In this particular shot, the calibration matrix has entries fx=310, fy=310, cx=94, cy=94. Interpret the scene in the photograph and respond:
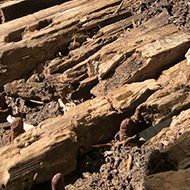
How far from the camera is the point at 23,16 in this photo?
3594 mm

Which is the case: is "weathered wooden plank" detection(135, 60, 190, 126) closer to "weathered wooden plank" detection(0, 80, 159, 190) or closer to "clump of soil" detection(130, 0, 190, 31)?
"weathered wooden plank" detection(0, 80, 159, 190)

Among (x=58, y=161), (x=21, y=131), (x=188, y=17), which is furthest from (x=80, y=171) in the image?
(x=188, y=17)

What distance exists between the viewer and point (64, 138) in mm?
2461

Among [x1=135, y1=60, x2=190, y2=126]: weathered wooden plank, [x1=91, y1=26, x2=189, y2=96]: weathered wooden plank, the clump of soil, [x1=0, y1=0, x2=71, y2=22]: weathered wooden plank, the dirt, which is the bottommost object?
the dirt

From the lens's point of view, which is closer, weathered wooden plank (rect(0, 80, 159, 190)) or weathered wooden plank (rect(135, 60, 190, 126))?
weathered wooden plank (rect(0, 80, 159, 190))

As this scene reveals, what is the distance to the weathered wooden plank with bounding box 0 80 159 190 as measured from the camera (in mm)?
2324

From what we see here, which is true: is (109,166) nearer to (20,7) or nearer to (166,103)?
(166,103)

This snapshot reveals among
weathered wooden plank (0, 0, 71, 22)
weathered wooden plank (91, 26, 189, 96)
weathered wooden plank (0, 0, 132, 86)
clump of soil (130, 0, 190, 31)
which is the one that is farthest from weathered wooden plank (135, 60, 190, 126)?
weathered wooden plank (0, 0, 71, 22)

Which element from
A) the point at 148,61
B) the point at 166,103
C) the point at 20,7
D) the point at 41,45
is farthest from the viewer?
the point at 20,7

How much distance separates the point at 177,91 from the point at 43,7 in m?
1.95

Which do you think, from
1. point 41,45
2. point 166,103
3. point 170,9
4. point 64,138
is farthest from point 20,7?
point 166,103

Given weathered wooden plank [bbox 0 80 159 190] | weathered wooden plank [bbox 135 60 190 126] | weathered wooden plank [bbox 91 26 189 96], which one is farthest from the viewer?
weathered wooden plank [bbox 91 26 189 96]

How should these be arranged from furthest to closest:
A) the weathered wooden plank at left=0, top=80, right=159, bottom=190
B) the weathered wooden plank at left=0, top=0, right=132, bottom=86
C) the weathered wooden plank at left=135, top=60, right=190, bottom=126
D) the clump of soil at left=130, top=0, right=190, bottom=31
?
the weathered wooden plank at left=0, top=0, right=132, bottom=86 → the clump of soil at left=130, top=0, right=190, bottom=31 → the weathered wooden plank at left=135, top=60, right=190, bottom=126 → the weathered wooden plank at left=0, top=80, right=159, bottom=190

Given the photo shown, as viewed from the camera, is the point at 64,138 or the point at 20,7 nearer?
the point at 64,138
